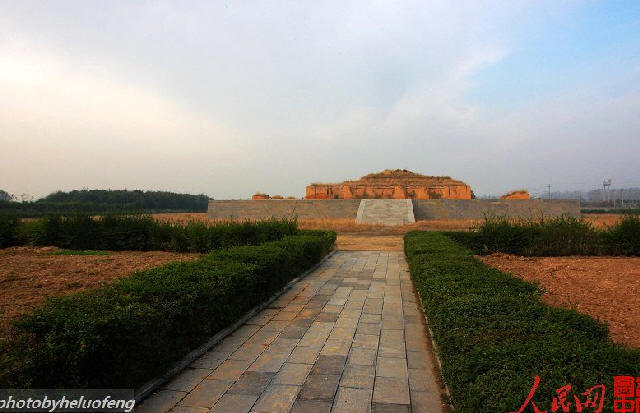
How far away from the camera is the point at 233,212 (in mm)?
23031

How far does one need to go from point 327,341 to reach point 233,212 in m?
20.0

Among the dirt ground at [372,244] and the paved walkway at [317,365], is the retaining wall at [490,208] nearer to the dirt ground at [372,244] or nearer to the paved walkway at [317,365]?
the dirt ground at [372,244]

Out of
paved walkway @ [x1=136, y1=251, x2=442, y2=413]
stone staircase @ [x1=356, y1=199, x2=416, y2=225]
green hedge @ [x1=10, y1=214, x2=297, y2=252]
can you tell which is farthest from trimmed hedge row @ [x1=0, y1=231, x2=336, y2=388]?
stone staircase @ [x1=356, y1=199, x2=416, y2=225]

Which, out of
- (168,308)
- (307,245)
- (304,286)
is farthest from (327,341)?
(307,245)

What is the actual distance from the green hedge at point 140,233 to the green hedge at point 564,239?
17.3 ft

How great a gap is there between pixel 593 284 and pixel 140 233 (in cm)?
961

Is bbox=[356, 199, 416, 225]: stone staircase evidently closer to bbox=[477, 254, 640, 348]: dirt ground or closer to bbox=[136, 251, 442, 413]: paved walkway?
bbox=[477, 254, 640, 348]: dirt ground

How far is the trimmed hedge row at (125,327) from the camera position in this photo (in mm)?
2180

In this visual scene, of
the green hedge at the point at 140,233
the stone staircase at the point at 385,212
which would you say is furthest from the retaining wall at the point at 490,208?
the green hedge at the point at 140,233

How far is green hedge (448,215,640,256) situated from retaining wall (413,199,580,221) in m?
11.4

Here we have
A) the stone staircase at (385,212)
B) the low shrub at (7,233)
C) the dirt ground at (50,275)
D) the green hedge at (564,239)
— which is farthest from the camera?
the stone staircase at (385,212)

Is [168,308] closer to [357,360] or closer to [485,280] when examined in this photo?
[357,360]

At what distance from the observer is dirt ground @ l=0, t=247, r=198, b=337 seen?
4.05 meters

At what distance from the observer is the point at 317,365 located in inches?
124
